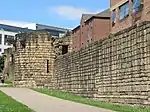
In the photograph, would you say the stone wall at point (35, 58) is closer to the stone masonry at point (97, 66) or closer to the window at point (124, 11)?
the stone masonry at point (97, 66)

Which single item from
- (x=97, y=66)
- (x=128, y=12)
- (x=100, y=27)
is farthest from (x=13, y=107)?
(x=100, y=27)

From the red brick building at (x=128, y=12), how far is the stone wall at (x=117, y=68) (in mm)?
13341

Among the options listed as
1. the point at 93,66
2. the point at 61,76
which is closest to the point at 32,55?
the point at 61,76

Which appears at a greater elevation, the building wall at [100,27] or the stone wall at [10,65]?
the building wall at [100,27]

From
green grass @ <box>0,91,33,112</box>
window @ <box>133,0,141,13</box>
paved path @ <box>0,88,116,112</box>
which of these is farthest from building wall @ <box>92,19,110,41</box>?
green grass @ <box>0,91,33,112</box>

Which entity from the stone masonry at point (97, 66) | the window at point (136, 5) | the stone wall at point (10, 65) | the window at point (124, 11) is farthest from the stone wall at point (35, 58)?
the window at point (124, 11)

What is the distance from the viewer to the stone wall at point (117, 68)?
16.0 meters

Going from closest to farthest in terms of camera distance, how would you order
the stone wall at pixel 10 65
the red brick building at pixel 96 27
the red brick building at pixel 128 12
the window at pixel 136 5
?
1. the red brick building at pixel 128 12
2. the window at pixel 136 5
3. the stone wall at pixel 10 65
4. the red brick building at pixel 96 27

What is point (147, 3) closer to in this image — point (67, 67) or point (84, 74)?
point (67, 67)

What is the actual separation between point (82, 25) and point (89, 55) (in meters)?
63.1

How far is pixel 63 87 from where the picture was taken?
2962 cm

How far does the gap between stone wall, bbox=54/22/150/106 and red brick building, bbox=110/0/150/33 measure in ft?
43.8

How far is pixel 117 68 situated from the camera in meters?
18.9

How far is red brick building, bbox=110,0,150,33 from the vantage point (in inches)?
1486
